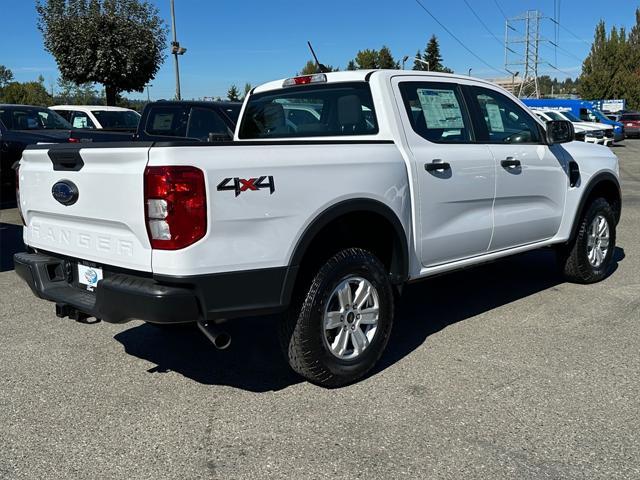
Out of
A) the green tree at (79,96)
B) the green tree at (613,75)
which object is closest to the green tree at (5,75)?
the green tree at (79,96)

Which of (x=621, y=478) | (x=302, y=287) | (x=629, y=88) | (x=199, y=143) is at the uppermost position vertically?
(x=629, y=88)

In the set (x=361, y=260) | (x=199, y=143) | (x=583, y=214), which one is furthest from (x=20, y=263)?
(x=583, y=214)

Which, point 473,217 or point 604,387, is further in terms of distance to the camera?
point 473,217

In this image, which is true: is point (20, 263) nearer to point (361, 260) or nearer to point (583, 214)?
point (361, 260)

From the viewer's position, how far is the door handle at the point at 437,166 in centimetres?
427

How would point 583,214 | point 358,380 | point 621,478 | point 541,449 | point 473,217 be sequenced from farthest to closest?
point 583,214 → point 473,217 → point 358,380 → point 541,449 → point 621,478

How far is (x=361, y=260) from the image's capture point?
3.90m

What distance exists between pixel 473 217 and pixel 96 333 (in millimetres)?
2852

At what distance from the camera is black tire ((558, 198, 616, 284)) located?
19.7 feet

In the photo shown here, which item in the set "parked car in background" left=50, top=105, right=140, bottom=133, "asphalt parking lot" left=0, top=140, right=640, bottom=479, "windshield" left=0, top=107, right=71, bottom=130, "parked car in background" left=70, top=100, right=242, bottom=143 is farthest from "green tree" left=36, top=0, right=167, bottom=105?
"asphalt parking lot" left=0, top=140, right=640, bottom=479

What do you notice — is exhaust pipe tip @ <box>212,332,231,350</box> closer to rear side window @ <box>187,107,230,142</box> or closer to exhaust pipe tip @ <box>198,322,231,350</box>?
exhaust pipe tip @ <box>198,322,231,350</box>

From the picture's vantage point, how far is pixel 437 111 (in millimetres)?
4656

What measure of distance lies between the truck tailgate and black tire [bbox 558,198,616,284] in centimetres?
418

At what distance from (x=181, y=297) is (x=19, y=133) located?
10.4m
